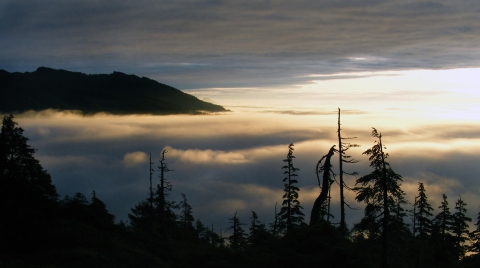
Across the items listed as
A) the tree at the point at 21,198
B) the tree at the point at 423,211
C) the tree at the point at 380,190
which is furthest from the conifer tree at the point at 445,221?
the tree at the point at 21,198

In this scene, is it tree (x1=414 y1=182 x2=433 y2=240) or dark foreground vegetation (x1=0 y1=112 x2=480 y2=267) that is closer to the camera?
dark foreground vegetation (x1=0 y1=112 x2=480 y2=267)

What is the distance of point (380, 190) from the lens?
59.0 ft

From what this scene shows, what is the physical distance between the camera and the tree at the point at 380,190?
17734mm

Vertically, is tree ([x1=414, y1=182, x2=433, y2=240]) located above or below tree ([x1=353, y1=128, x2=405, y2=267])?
below

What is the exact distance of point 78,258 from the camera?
20938 mm

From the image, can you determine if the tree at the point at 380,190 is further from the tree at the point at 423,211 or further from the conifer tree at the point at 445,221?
the conifer tree at the point at 445,221

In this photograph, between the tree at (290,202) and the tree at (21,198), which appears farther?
the tree at (290,202)

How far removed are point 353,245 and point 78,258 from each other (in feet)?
44.3

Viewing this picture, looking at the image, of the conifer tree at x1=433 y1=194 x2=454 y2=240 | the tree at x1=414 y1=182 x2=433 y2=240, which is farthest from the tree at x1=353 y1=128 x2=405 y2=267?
the conifer tree at x1=433 y1=194 x2=454 y2=240

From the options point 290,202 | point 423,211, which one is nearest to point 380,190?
point 290,202

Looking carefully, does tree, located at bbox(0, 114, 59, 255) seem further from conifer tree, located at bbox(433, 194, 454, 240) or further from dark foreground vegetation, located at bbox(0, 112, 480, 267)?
conifer tree, located at bbox(433, 194, 454, 240)

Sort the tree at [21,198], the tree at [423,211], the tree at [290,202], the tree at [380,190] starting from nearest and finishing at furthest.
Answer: the tree at [380,190]
the tree at [21,198]
the tree at [290,202]
the tree at [423,211]

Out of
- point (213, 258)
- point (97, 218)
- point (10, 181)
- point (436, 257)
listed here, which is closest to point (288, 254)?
point (213, 258)

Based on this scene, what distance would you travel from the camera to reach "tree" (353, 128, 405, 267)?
698 inches
